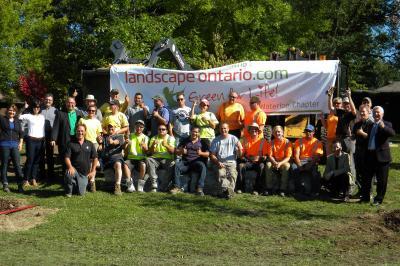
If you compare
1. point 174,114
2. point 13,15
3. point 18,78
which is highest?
point 13,15

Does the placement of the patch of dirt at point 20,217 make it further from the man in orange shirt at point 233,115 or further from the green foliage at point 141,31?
the green foliage at point 141,31

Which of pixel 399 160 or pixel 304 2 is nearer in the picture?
pixel 399 160

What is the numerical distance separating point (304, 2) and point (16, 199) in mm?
18713

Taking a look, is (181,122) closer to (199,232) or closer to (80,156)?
(80,156)

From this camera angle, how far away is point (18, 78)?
67.5ft

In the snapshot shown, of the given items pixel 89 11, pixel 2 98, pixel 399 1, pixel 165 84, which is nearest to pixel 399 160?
pixel 165 84

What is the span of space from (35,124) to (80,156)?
125cm

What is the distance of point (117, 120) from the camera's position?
36.9ft

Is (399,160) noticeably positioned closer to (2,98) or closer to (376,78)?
(2,98)

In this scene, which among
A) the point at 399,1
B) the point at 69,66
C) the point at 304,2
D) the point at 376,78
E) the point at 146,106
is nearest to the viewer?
the point at 146,106

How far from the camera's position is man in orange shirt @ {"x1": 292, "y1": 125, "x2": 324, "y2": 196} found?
10555 mm

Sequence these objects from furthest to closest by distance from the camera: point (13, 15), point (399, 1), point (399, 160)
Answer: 1. point (399, 1)
2. point (13, 15)
3. point (399, 160)

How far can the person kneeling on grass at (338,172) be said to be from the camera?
10211 millimetres

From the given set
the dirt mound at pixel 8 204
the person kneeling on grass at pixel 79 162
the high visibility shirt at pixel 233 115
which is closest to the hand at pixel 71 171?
the person kneeling on grass at pixel 79 162
